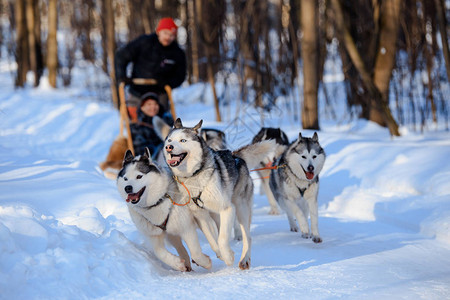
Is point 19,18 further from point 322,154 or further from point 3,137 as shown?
point 322,154

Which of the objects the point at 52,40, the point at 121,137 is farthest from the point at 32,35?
the point at 121,137

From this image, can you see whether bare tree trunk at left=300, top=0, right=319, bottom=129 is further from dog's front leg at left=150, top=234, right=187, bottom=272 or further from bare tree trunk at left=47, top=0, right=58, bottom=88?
bare tree trunk at left=47, top=0, right=58, bottom=88

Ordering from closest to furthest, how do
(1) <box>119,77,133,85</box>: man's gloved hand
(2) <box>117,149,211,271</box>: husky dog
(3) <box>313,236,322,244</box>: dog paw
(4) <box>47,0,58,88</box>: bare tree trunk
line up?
(2) <box>117,149,211,271</box>: husky dog < (3) <box>313,236,322,244</box>: dog paw < (1) <box>119,77,133,85</box>: man's gloved hand < (4) <box>47,0,58,88</box>: bare tree trunk

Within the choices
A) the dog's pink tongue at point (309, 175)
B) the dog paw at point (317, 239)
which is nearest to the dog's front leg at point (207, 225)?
the dog paw at point (317, 239)

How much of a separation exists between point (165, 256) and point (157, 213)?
30cm

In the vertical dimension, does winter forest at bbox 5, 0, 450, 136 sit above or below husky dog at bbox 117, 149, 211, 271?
above

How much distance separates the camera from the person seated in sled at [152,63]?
668 centimetres

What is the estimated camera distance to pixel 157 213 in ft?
11.6

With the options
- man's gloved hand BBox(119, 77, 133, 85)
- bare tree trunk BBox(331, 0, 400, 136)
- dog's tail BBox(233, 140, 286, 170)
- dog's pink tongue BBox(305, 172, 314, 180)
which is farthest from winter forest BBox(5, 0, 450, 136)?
dog's tail BBox(233, 140, 286, 170)

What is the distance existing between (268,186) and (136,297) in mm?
3266

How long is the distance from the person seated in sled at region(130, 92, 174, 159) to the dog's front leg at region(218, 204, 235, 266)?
2.86 m

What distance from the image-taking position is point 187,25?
17.3 meters

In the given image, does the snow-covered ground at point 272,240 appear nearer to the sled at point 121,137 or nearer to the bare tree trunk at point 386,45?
the sled at point 121,137

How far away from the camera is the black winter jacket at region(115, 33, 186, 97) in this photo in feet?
22.0
